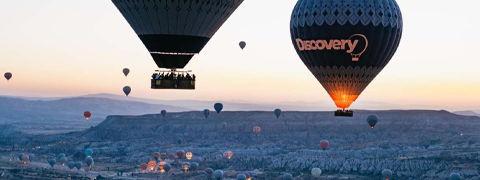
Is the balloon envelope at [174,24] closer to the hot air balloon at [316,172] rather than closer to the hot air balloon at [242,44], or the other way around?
the hot air balloon at [242,44]

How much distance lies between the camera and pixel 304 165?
181875 millimetres

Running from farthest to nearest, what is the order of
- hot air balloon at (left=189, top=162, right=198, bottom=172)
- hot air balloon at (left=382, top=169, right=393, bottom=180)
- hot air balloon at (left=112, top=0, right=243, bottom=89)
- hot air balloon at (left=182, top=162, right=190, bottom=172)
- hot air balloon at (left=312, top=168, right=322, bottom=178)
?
hot air balloon at (left=182, top=162, right=190, bottom=172) < hot air balloon at (left=189, top=162, right=198, bottom=172) < hot air balloon at (left=312, top=168, right=322, bottom=178) < hot air balloon at (left=382, top=169, right=393, bottom=180) < hot air balloon at (left=112, top=0, right=243, bottom=89)

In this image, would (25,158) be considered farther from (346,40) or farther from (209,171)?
(346,40)

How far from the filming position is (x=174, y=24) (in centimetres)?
6431

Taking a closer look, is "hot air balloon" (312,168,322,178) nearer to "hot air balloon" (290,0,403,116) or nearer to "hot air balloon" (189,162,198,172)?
"hot air balloon" (189,162,198,172)

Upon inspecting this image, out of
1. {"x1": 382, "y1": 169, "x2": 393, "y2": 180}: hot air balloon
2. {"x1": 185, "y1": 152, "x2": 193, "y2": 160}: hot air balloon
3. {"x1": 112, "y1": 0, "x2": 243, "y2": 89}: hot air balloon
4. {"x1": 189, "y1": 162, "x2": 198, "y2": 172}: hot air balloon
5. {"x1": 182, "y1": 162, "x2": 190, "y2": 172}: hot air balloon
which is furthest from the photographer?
{"x1": 185, "y1": 152, "x2": 193, "y2": 160}: hot air balloon

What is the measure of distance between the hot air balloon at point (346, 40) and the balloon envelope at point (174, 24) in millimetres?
7035

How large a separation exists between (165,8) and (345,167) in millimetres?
116008

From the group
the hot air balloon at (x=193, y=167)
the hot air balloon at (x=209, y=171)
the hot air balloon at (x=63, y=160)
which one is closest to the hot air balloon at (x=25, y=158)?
the hot air balloon at (x=63, y=160)

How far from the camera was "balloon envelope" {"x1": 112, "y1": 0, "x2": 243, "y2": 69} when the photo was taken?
6378 cm

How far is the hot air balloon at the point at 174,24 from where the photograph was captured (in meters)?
63.8

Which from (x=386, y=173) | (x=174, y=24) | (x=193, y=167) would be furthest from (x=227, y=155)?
(x=174, y=24)

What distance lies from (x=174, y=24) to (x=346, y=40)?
13921 mm

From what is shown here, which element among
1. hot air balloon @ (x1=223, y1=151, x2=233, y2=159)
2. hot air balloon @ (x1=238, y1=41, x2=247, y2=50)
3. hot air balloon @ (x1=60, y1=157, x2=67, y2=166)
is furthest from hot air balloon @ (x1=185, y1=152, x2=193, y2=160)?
hot air balloon @ (x1=238, y1=41, x2=247, y2=50)
